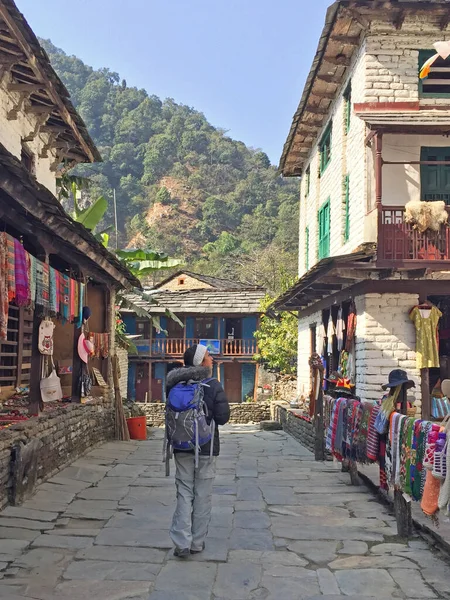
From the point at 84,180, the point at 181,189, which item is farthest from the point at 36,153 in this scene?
the point at 181,189

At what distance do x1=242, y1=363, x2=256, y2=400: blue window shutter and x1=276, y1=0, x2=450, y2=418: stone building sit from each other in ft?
59.1

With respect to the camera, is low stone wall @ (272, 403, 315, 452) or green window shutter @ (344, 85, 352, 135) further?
green window shutter @ (344, 85, 352, 135)

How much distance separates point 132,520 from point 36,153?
857cm

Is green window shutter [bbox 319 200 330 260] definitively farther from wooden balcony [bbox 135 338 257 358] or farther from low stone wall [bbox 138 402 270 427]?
wooden balcony [bbox 135 338 257 358]

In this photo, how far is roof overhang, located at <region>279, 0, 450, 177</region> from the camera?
11961 mm

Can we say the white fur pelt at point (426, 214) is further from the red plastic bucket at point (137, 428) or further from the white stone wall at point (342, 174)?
the red plastic bucket at point (137, 428)

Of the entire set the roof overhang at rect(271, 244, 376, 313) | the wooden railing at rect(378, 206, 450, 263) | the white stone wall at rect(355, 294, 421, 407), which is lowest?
the white stone wall at rect(355, 294, 421, 407)

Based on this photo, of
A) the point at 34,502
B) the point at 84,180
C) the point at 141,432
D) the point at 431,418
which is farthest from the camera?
the point at 84,180

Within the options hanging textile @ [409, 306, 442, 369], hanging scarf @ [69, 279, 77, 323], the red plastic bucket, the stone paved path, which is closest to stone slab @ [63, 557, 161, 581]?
the stone paved path

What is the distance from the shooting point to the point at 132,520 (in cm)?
660

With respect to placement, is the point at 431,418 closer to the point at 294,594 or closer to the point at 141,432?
the point at 141,432

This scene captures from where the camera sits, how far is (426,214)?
11.1m

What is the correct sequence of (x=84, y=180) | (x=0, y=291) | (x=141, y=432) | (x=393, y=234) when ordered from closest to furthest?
(x=0, y=291) < (x=393, y=234) < (x=141, y=432) < (x=84, y=180)

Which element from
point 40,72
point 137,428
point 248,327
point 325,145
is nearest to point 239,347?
point 248,327
